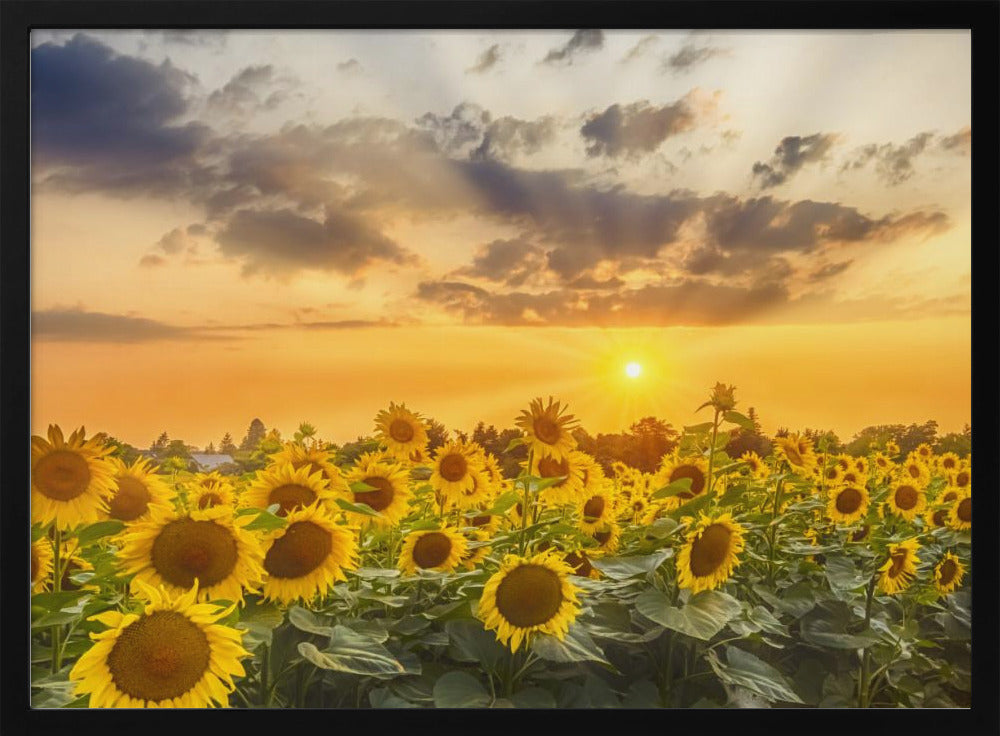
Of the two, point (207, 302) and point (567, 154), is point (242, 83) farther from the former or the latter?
point (567, 154)

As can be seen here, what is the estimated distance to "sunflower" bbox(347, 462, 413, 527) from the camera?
1399 mm

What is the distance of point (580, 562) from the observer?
56.5 inches

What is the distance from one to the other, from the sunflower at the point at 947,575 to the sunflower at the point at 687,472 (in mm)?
413

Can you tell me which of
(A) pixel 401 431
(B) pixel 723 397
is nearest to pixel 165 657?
(A) pixel 401 431

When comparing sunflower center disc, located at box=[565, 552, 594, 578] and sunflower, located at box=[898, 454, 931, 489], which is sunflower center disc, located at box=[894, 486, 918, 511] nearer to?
sunflower, located at box=[898, 454, 931, 489]

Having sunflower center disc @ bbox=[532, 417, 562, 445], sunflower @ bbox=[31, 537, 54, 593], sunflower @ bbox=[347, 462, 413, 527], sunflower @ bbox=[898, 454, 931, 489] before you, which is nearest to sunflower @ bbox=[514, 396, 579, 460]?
sunflower center disc @ bbox=[532, 417, 562, 445]

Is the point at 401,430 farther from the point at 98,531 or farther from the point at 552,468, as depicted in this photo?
the point at 98,531

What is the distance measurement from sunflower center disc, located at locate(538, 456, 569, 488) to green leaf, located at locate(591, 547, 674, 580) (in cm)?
15

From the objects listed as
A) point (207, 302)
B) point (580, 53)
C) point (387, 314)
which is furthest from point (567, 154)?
point (207, 302)

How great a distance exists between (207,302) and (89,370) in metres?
0.21

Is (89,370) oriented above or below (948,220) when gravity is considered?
below

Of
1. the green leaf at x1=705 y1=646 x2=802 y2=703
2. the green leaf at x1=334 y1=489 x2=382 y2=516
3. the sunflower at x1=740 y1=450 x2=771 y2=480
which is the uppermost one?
the sunflower at x1=740 y1=450 x2=771 y2=480

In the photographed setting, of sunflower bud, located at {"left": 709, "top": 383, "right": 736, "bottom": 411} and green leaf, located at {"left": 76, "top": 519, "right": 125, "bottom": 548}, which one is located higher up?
sunflower bud, located at {"left": 709, "top": 383, "right": 736, "bottom": 411}
